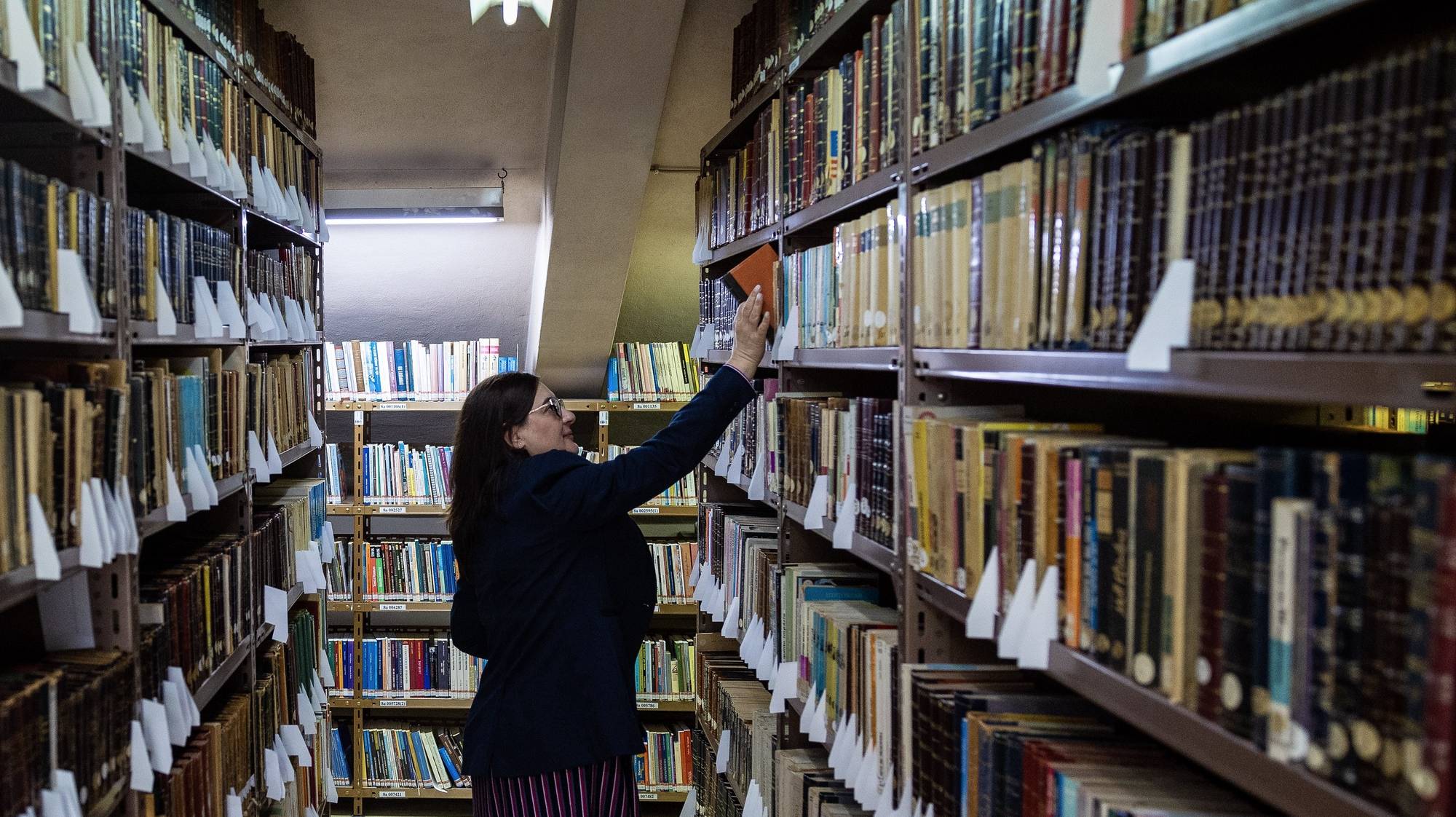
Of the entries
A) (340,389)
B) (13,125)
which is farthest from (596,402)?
(13,125)

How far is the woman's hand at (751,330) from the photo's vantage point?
2660 mm

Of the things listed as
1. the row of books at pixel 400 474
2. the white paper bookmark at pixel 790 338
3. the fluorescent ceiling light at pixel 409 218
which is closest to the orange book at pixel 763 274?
the white paper bookmark at pixel 790 338

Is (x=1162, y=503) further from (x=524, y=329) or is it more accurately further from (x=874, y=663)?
(x=524, y=329)

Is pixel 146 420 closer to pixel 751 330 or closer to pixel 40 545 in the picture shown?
pixel 40 545

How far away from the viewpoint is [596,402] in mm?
4957

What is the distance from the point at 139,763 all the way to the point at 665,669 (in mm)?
3124

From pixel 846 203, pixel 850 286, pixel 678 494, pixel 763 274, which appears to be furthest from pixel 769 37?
pixel 678 494

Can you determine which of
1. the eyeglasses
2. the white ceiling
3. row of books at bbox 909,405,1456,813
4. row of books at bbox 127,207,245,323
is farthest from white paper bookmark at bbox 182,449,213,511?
the white ceiling

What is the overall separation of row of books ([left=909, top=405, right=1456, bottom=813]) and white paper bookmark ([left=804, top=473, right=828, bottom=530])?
925 mm

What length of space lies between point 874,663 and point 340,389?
3.58 m

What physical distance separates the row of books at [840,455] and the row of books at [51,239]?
50.7 inches

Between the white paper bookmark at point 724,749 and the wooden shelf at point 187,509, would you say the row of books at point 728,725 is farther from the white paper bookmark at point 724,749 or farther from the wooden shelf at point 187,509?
the wooden shelf at point 187,509

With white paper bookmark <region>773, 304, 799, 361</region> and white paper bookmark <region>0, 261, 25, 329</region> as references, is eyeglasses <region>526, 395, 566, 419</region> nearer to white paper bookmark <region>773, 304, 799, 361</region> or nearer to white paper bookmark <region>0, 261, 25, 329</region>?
white paper bookmark <region>773, 304, 799, 361</region>

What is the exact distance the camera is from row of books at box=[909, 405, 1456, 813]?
0.81 metres
